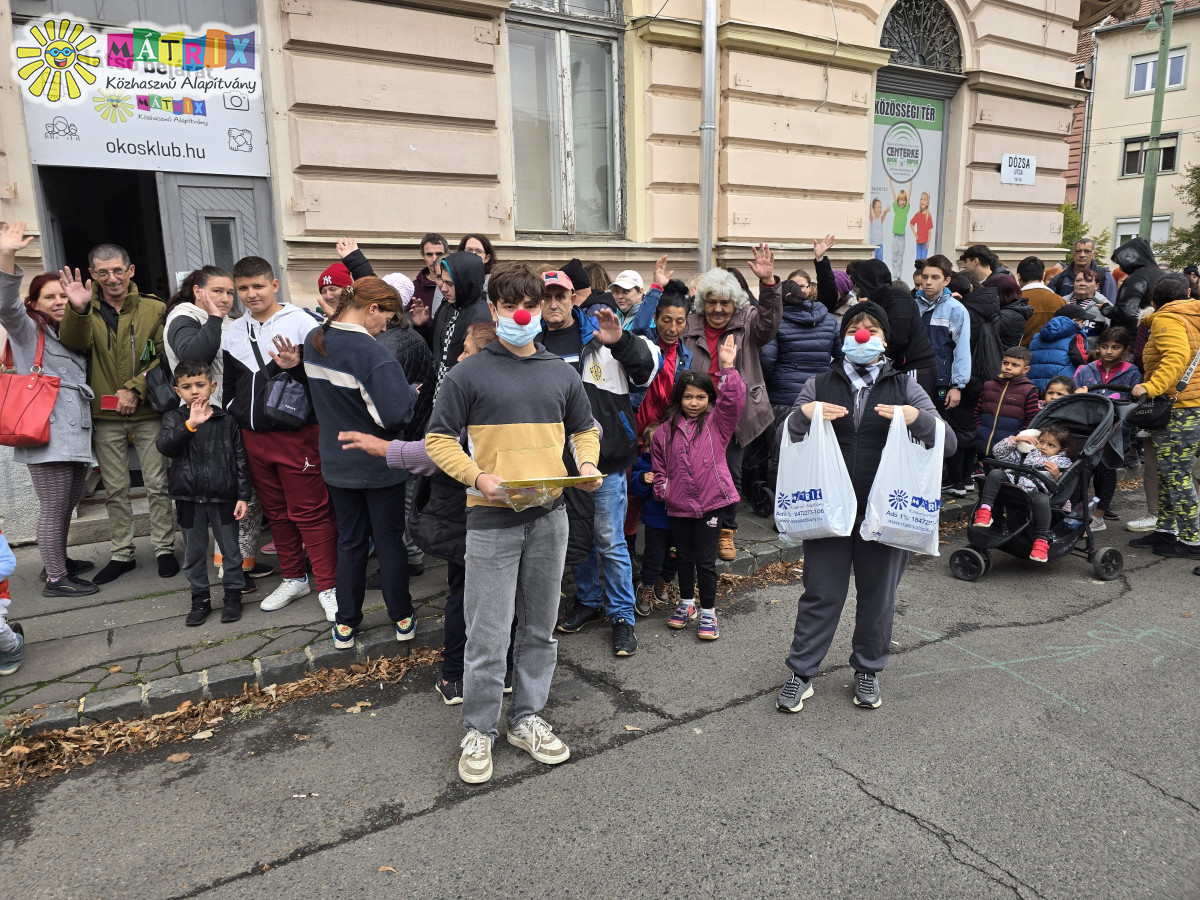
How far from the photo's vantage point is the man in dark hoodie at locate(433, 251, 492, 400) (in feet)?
13.7

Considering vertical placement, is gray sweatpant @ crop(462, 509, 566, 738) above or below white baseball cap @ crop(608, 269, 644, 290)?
below

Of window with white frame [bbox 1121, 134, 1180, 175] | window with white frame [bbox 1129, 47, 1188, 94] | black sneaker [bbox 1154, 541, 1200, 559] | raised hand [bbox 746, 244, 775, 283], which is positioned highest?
window with white frame [bbox 1129, 47, 1188, 94]

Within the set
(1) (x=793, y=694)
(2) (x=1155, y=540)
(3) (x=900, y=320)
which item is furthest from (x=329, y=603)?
(2) (x=1155, y=540)

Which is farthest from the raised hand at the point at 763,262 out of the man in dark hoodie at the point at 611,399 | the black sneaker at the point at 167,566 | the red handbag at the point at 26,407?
the red handbag at the point at 26,407

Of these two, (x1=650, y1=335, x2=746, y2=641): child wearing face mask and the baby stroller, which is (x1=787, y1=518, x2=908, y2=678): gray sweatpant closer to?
(x1=650, y1=335, x2=746, y2=641): child wearing face mask

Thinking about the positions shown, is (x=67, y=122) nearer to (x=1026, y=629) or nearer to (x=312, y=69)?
(x=312, y=69)

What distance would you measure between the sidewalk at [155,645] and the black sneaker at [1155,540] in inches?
139

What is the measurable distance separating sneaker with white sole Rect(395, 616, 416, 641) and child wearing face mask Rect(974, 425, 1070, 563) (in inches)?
156

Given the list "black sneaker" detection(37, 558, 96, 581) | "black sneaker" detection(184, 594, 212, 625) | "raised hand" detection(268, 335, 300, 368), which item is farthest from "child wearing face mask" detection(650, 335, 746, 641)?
"black sneaker" detection(37, 558, 96, 581)

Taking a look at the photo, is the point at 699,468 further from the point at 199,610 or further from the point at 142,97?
the point at 142,97

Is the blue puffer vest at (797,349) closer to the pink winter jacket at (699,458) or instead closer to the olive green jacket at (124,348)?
the pink winter jacket at (699,458)

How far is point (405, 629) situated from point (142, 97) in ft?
17.0

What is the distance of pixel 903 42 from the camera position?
11.2 metres

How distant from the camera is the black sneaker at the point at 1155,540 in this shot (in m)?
6.38
